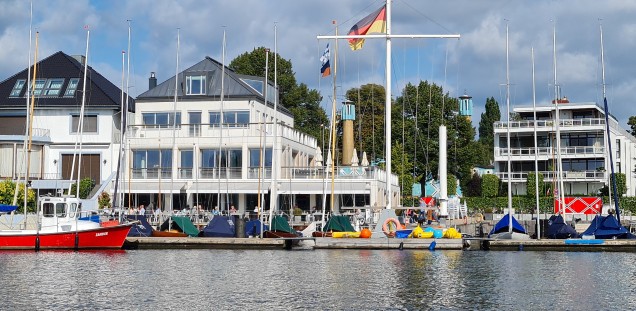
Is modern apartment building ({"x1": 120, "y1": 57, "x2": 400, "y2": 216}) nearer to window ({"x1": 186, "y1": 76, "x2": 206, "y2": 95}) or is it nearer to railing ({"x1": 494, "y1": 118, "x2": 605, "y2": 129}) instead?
window ({"x1": 186, "y1": 76, "x2": 206, "y2": 95})

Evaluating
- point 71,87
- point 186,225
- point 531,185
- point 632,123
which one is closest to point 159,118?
point 71,87

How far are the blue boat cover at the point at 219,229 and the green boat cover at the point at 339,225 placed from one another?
596 cm

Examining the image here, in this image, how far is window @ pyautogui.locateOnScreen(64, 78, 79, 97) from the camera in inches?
3078

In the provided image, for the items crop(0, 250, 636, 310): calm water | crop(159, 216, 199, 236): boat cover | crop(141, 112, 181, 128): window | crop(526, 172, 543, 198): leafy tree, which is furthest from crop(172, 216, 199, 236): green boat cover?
crop(526, 172, 543, 198): leafy tree

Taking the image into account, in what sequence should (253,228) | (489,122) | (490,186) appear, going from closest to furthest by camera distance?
(253,228)
(490,186)
(489,122)

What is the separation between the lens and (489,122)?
494 ft

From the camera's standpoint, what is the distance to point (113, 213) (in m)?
60.6

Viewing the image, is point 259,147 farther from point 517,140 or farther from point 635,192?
point 635,192

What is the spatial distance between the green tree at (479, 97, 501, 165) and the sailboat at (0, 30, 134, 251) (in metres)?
104

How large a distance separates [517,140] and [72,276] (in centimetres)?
6940

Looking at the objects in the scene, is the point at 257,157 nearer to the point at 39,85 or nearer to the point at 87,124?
the point at 87,124

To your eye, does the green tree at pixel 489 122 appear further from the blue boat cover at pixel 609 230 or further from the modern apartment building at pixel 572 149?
the blue boat cover at pixel 609 230

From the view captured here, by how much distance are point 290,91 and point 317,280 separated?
70.6 meters

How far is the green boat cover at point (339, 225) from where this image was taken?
56.3 meters
